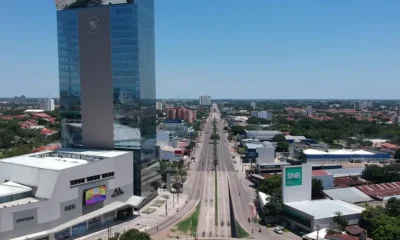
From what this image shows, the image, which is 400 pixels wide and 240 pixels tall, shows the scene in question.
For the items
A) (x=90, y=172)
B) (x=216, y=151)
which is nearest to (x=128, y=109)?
(x=90, y=172)

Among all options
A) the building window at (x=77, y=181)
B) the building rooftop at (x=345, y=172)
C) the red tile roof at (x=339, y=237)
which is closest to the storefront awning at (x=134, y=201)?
the building window at (x=77, y=181)

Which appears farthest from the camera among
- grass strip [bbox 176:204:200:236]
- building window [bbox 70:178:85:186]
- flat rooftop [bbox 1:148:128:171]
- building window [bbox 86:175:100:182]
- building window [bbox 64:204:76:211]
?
grass strip [bbox 176:204:200:236]

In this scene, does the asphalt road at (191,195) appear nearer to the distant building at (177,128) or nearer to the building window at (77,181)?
the building window at (77,181)

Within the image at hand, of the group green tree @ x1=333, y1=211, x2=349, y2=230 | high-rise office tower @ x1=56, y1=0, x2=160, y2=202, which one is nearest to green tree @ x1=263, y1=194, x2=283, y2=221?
green tree @ x1=333, y1=211, x2=349, y2=230

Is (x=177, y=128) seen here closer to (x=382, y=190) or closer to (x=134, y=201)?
(x=382, y=190)

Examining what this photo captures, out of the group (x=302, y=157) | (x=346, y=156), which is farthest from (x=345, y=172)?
(x=346, y=156)

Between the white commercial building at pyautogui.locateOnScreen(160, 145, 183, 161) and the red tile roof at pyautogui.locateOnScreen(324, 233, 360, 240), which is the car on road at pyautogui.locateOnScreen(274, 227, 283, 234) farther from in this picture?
the white commercial building at pyautogui.locateOnScreen(160, 145, 183, 161)

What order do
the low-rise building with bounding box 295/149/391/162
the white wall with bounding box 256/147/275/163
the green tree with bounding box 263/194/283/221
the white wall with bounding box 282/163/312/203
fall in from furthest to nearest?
1. the low-rise building with bounding box 295/149/391/162
2. the white wall with bounding box 256/147/275/163
3. the white wall with bounding box 282/163/312/203
4. the green tree with bounding box 263/194/283/221
